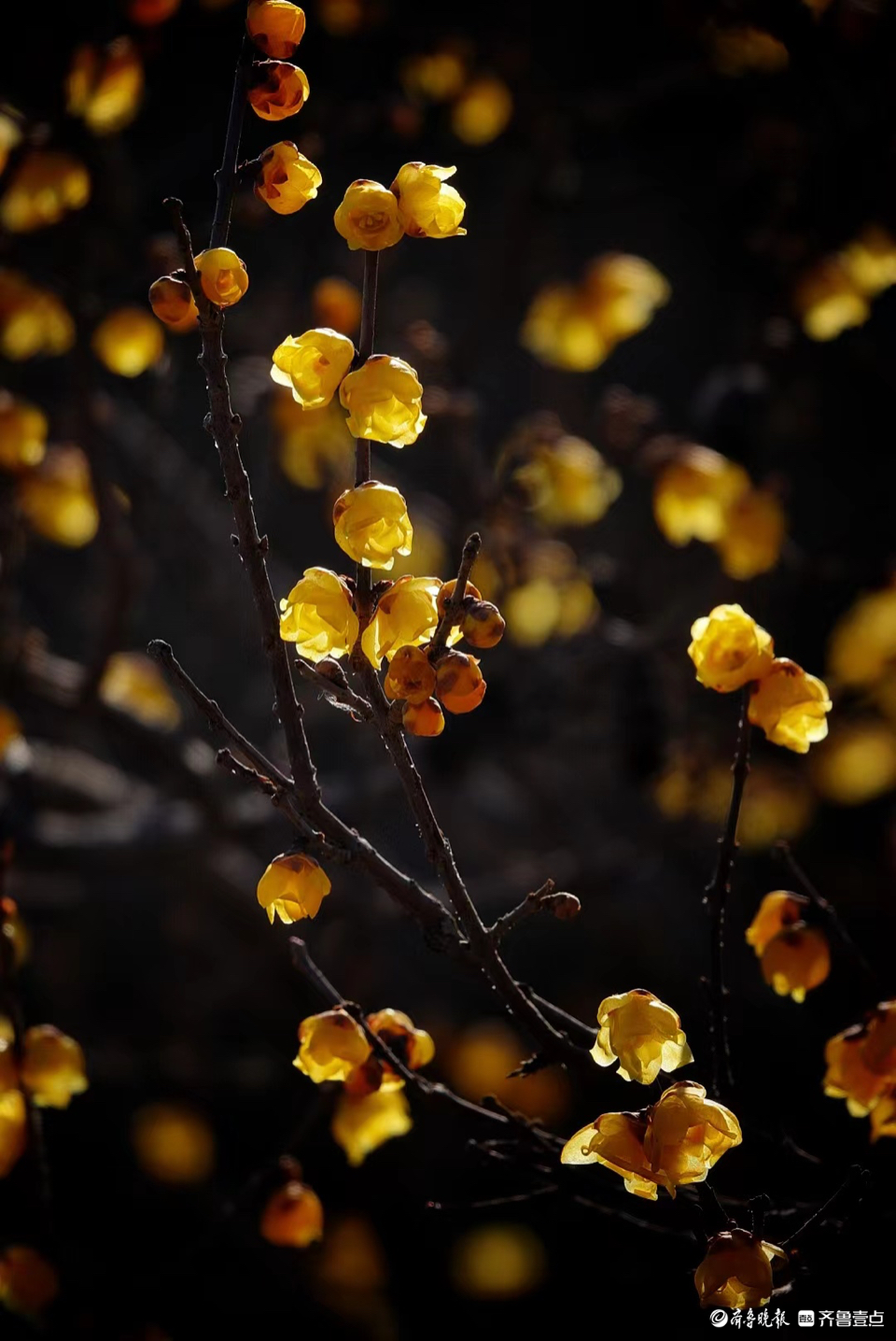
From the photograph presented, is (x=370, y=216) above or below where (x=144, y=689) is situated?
above

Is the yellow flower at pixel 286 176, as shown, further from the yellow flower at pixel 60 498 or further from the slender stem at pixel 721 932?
the yellow flower at pixel 60 498

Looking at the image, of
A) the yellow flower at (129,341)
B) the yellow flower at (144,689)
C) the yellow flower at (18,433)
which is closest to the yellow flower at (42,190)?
the yellow flower at (129,341)

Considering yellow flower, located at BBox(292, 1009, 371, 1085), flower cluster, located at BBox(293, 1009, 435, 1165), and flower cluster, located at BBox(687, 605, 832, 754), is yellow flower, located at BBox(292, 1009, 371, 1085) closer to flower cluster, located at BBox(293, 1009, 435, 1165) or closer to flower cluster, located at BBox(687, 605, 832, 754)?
flower cluster, located at BBox(293, 1009, 435, 1165)

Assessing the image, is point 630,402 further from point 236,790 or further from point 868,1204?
point 868,1204

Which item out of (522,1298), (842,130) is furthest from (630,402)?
(522,1298)

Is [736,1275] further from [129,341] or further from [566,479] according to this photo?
[129,341]

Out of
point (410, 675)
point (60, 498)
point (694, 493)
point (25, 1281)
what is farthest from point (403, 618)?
point (60, 498)


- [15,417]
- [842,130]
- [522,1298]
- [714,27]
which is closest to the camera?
[15,417]
